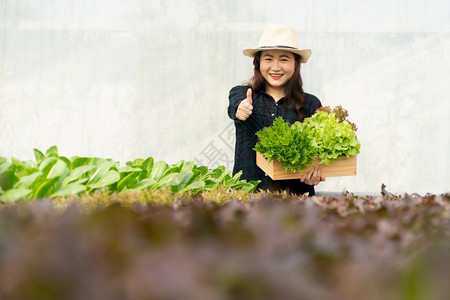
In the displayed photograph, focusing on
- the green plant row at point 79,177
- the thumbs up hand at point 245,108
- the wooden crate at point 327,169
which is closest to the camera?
the green plant row at point 79,177

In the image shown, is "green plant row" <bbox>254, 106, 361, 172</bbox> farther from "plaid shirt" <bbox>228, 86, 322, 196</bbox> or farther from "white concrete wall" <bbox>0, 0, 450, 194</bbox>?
"white concrete wall" <bbox>0, 0, 450, 194</bbox>

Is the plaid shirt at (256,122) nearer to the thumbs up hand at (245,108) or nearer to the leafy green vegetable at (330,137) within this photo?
the thumbs up hand at (245,108)

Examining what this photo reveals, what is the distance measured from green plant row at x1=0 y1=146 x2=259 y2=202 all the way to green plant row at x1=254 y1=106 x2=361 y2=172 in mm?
589

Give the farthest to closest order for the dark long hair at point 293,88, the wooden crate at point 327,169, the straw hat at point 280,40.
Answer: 1. the dark long hair at point 293,88
2. the straw hat at point 280,40
3. the wooden crate at point 327,169

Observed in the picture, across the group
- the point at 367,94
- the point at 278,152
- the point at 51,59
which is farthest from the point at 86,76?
the point at 278,152

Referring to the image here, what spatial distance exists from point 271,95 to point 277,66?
Result: 0.25 meters

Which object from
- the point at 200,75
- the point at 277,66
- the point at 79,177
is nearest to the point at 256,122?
the point at 277,66

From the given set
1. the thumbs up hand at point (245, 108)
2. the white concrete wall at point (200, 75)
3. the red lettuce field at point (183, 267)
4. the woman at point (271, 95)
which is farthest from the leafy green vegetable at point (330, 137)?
the white concrete wall at point (200, 75)

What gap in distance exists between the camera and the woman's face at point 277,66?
3.27 meters

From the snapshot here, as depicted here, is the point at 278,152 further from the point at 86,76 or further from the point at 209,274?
the point at 86,76

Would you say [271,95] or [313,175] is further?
[271,95]

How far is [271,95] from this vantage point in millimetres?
3420

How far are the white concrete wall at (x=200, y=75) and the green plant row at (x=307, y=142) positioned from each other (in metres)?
2.42

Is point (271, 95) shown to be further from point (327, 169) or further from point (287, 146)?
point (287, 146)
